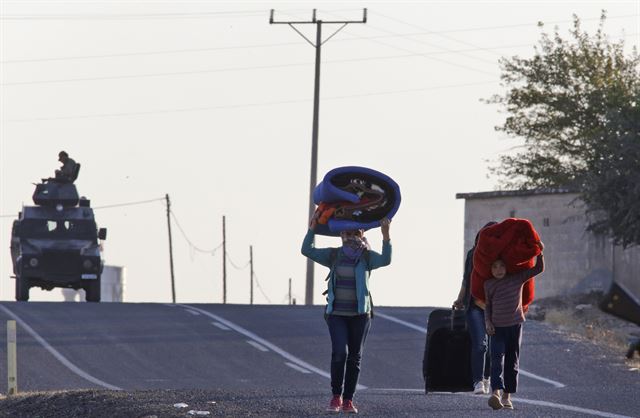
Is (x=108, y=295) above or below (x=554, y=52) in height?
below

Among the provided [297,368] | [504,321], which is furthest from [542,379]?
[504,321]

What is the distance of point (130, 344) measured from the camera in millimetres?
26609

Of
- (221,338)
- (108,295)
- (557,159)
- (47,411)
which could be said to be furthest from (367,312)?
(108,295)

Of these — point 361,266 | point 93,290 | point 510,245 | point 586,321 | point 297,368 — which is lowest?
point 586,321

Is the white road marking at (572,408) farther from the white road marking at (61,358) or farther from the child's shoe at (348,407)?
→ the white road marking at (61,358)

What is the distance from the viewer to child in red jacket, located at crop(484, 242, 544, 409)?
14.1 metres

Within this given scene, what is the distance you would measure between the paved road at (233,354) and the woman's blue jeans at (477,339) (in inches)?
90.8

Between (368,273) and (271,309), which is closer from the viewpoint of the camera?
(368,273)

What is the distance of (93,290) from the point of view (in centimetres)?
3712

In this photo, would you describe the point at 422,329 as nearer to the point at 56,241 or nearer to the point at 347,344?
the point at 56,241

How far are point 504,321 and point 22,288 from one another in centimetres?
2396

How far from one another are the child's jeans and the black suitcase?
1660 millimetres

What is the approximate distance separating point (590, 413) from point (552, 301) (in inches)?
1287

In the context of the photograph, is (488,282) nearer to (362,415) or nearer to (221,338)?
(362,415)
